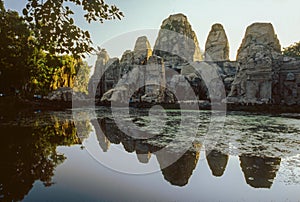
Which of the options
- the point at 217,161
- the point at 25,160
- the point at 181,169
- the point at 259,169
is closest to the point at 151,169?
the point at 181,169

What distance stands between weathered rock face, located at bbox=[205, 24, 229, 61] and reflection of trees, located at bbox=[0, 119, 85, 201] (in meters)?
53.8

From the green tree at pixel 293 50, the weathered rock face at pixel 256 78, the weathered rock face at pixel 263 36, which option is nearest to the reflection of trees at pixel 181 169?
the weathered rock face at pixel 256 78

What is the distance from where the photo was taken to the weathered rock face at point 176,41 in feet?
187

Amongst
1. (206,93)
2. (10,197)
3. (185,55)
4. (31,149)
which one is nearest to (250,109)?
(206,93)

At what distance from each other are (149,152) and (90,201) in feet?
11.2

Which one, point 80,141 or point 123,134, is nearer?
point 80,141

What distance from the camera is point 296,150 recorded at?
7027 mm

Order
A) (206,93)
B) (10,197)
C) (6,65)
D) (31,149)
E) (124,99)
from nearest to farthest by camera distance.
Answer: (10,197) → (31,149) → (6,65) → (124,99) → (206,93)

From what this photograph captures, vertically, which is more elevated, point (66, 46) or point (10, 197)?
point (66, 46)

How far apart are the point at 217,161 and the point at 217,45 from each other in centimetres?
5567

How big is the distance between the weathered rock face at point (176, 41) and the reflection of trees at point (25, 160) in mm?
48495

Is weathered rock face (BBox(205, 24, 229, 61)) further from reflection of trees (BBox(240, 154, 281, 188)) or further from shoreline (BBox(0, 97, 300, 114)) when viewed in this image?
reflection of trees (BBox(240, 154, 281, 188))

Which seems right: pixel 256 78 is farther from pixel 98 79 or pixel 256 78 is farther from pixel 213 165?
pixel 98 79

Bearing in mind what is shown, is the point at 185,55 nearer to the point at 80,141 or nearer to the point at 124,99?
the point at 124,99
